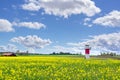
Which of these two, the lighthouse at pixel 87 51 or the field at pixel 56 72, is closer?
the field at pixel 56 72

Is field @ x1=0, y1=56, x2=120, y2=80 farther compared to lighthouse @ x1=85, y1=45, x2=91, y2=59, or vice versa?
lighthouse @ x1=85, y1=45, x2=91, y2=59

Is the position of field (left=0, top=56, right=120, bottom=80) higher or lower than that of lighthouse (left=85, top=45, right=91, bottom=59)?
lower

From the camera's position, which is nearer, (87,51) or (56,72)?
(56,72)

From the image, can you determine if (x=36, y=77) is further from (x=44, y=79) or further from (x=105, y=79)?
(x=105, y=79)

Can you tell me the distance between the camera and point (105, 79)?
19531 millimetres

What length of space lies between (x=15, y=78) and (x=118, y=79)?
15.9 feet

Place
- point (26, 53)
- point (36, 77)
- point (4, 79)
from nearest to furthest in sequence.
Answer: point (4, 79)
point (36, 77)
point (26, 53)

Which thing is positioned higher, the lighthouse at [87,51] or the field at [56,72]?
the lighthouse at [87,51]

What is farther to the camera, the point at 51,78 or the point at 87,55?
the point at 87,55

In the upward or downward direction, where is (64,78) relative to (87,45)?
downward

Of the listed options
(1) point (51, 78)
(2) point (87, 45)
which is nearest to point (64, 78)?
(1) point (51, 78)

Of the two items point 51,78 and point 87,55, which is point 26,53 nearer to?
point 87,55

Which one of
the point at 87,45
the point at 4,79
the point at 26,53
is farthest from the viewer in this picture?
the point at 26,53

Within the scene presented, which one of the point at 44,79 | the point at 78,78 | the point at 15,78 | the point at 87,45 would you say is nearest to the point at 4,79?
the point at 15,78
